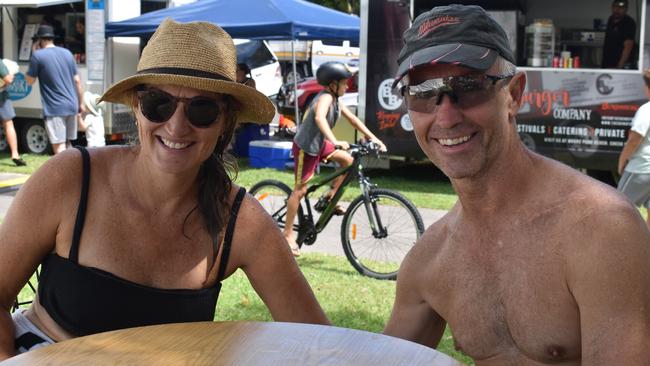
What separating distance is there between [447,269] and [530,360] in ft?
1.12

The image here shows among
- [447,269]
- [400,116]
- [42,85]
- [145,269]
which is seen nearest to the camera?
[447,269]

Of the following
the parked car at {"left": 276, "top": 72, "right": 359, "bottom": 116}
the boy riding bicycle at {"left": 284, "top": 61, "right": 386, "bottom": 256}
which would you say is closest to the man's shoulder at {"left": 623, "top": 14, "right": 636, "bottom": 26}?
the boy riding bicycle at {"left": 284, "top": 61, "right": 386, "bottom": 256}

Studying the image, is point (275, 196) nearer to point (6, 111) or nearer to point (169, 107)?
point (169, 107)

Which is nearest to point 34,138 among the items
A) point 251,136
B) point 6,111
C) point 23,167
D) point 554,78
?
point 6,111

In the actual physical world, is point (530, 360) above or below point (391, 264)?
above

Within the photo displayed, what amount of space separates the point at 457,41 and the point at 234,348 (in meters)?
0.95

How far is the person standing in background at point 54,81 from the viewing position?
41.9ft

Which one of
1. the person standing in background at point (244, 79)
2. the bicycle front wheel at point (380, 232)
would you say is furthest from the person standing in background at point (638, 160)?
the person standing in background at point (244, 79)

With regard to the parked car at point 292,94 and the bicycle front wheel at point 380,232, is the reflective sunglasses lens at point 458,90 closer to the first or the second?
the bicycle front wheel at point 380,232

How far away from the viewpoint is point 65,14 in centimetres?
1494

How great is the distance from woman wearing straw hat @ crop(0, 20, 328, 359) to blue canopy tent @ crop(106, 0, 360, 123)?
399 inches

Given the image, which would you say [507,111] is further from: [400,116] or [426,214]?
[400,116]

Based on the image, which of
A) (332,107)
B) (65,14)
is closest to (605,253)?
(332,107)

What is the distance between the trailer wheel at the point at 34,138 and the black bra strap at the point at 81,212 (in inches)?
505
